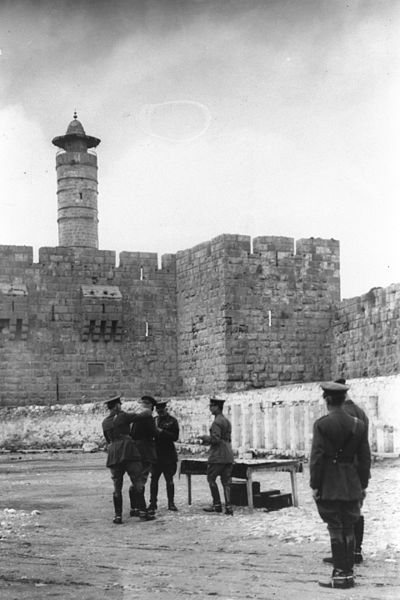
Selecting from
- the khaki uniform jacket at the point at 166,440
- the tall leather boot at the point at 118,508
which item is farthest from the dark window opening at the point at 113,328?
the tall leather boot at the point at 118,508

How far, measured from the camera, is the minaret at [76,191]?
3472 cm

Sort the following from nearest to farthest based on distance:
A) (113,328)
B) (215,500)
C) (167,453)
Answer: (215,500) → (167,453) → (113,328)

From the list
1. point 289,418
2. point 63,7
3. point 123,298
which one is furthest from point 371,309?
point 63,7

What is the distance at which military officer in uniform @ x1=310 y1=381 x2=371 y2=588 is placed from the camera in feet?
20.5

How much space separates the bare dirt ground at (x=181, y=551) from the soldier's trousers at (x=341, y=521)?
0.24 meters

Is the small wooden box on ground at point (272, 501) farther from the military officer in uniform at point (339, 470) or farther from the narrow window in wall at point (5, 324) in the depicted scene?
the narrow window in wall at point (5, 324)

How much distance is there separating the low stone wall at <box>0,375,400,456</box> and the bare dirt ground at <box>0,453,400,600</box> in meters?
2.54

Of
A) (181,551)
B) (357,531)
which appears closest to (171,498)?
(181,551)

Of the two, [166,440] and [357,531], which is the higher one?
[166,440]

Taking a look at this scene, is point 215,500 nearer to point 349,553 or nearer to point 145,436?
point 145,436

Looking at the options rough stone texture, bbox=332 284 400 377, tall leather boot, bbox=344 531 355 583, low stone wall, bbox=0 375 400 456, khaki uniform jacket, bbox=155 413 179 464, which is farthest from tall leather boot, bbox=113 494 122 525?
rough stone texture, bbox=332 284 400 377

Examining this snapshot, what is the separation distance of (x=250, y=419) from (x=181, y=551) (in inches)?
443

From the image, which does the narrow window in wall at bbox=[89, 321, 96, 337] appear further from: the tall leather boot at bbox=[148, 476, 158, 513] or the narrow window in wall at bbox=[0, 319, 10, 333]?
the tall leather boot at bbox=[148, 476, 158, 513]

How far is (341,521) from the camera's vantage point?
6.30 metres
